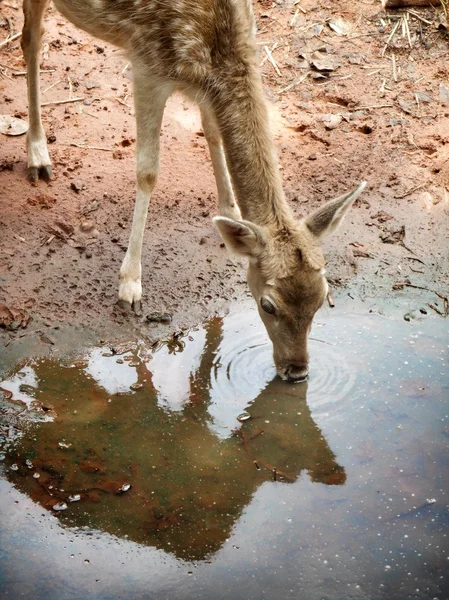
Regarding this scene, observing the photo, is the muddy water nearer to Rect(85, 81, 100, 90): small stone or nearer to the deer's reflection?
the deer's reflection

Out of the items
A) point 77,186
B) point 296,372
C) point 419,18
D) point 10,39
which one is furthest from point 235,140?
point 419,18

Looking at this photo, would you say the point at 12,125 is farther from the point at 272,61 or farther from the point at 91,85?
the point at 272,61

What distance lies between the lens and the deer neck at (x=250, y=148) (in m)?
5.07

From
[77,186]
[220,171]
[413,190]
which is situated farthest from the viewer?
[413,190]

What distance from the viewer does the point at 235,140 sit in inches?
205

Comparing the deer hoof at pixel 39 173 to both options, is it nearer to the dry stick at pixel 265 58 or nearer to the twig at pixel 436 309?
the dry stick at pixel 265 58

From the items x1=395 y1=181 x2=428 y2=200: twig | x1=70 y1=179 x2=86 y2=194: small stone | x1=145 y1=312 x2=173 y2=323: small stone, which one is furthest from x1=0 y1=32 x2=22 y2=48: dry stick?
x1=395 y1=181 x2=428 y2=200: twig

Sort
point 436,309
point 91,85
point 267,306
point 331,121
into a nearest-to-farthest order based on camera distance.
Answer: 1. point 267,306
2. point 436,309
3. point 331,121
4. point 91,85

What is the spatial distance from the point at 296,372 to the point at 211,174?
8.39ft

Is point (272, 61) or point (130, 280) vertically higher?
point (272, 61)

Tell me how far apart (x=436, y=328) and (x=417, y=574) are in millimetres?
2126

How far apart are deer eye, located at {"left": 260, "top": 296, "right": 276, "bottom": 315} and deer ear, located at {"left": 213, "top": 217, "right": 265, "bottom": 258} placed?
265 millimetres

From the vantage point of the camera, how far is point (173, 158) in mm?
7184

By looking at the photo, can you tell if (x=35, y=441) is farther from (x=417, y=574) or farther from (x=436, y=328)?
(x=436, y=328)
